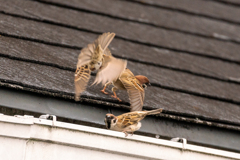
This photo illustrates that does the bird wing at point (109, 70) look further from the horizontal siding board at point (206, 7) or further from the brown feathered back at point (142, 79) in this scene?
the horizontal siding board at point (206, 7)

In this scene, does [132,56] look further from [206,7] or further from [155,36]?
[206,7]

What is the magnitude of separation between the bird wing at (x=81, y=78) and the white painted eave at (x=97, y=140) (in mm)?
311

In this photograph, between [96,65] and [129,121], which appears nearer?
[129,121]

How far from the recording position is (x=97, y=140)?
1.83 m

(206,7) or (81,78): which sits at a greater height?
(206,7)

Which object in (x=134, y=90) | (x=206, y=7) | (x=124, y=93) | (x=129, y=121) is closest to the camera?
(x=129, y=121)

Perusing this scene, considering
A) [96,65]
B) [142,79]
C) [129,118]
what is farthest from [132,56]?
[129,118]

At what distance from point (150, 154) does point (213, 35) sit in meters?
2.07

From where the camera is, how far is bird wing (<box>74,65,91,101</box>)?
2068mm

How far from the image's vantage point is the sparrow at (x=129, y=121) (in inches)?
77.9

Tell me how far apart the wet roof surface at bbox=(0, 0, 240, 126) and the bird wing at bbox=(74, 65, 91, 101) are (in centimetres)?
4

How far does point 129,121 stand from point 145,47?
3.72 ft

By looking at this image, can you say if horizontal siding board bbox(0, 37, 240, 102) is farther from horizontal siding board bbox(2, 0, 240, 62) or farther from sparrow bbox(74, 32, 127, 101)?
horizontal siding board bbox(2, 0, 240, 62)

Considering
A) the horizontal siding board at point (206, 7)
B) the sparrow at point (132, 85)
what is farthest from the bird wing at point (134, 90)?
the horizontal siding board at point (206, 7)
